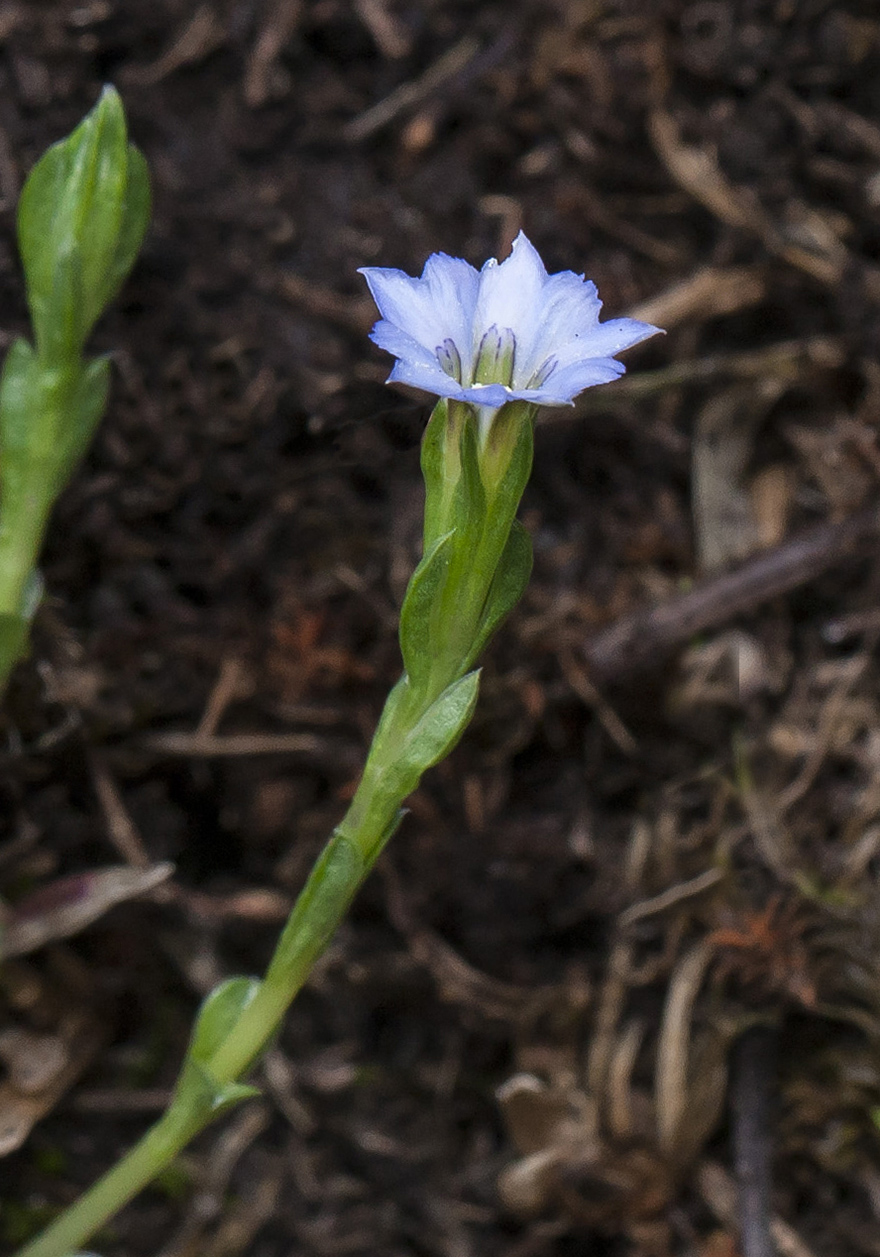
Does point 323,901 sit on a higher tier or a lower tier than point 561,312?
lower

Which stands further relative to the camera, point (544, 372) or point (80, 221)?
point (80, 221)

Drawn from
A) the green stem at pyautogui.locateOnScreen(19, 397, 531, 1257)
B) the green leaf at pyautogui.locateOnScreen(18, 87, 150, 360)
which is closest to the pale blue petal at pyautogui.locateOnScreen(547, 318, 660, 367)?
the green stem at pyautogui.locateOnScreen(19, 397, 531, 1257)

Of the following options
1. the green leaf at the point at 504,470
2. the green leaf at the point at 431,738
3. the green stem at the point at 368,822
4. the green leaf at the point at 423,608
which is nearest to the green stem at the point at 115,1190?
the green stem at the point at 368,822

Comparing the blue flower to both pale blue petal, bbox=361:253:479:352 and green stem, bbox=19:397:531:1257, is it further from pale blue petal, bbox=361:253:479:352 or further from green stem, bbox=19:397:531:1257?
green stem, bbox=19:397:531:1257

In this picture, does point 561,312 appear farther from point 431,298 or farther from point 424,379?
point 424,379

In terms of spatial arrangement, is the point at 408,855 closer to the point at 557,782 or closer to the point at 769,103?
the point at 557,782

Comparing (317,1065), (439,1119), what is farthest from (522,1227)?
(317,1065)

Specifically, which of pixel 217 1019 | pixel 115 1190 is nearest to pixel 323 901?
pixel 217 1019
